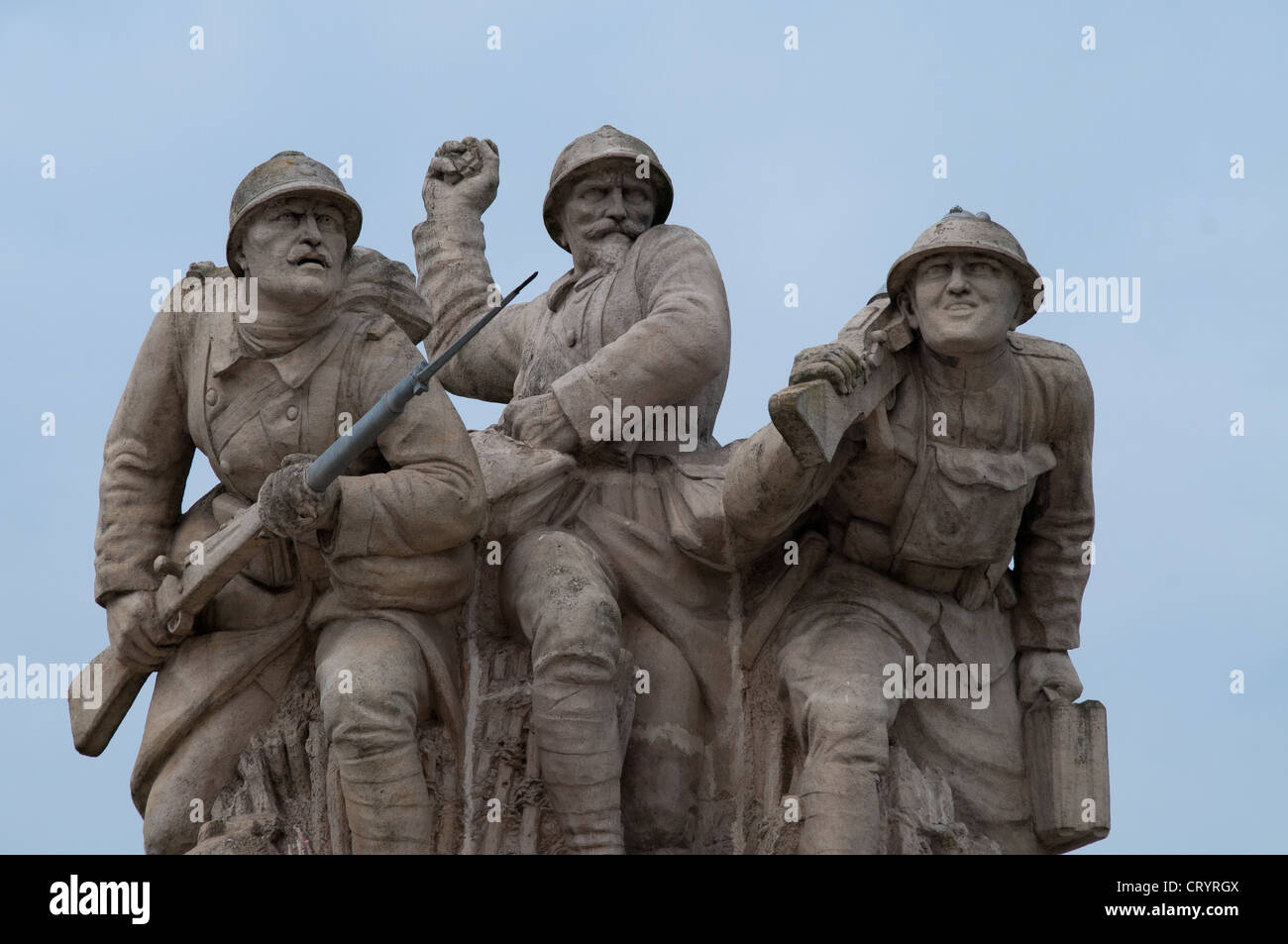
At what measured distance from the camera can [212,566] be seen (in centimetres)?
1476

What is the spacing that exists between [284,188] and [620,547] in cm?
220

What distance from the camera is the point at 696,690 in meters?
15.3

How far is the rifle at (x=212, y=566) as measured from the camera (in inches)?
554

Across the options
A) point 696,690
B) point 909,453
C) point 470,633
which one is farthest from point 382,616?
point 909,453

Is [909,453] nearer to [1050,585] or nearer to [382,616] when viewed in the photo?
[1050,585]

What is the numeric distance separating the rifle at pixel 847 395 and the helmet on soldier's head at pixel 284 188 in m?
2.11

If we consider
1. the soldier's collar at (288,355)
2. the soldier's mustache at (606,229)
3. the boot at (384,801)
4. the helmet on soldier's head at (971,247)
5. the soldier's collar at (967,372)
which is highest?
the soldier's mustache at (606,229)

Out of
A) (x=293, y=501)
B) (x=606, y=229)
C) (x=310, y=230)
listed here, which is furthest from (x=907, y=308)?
(x=293, y=501)

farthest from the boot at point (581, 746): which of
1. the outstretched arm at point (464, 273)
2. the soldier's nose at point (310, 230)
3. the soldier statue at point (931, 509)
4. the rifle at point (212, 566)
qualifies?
the outstretched arm at point (464, 273)

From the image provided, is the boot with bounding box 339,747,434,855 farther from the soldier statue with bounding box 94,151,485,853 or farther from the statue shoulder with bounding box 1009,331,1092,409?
the statue shoulder with bounding box 1009,331,1092,409

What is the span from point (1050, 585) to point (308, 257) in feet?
12.3

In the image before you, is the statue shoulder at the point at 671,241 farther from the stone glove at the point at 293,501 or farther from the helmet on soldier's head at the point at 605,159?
the stone glove at the point at 293,501

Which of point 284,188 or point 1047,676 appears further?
point 1047,676

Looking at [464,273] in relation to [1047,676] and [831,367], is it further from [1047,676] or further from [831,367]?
[1047,676]
